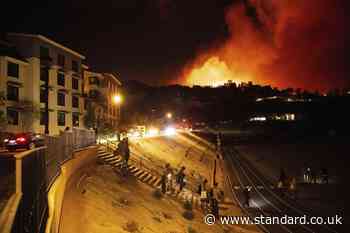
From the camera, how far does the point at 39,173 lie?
10.6 meters

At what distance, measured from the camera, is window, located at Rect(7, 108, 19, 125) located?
4075 cm

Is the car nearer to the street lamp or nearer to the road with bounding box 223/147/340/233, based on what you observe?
the road with bounding box 223/147/340/233

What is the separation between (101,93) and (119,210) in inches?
2036

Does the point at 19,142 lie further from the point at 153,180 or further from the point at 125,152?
the point at 153,180

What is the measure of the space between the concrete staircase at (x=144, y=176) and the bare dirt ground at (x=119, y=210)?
5.20 ft

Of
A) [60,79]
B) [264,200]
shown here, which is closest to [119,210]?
[264,200]

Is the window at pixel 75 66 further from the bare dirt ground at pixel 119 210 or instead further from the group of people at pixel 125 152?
the bare dirt ground at pixel 119 210

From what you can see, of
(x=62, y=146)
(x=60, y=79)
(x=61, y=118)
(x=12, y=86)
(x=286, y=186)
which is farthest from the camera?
(x=60, y=79)

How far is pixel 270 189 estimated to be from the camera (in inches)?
1593

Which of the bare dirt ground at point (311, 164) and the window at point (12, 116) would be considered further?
the window at point (12, 116)

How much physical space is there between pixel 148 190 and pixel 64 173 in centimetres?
877

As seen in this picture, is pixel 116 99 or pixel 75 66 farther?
pixel 75 66

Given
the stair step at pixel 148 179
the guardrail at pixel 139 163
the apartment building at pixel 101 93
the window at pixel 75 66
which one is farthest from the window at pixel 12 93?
the stair step at pixel 148 179

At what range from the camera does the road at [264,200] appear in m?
26.6
